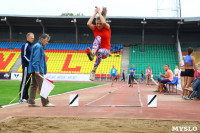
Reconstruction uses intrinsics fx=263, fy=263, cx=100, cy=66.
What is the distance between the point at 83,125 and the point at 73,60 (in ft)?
114

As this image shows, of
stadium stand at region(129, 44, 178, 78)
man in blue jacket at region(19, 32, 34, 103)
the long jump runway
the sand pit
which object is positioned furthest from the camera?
stadium stand at region(129, 44, 178, 78)

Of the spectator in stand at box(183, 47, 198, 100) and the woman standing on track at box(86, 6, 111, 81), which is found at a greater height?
the woman standing on track at box(86, 6, 111, 81)

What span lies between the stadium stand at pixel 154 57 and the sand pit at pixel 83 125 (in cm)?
2972

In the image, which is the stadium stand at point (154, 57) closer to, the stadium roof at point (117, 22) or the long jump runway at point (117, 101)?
the stadium roof at point (117, 22)

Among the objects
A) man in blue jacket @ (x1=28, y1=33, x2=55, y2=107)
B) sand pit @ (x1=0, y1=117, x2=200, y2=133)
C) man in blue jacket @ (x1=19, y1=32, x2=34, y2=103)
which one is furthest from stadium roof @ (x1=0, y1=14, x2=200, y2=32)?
sand pit @ (x1=0, y1=117, x2=200, y2=133)

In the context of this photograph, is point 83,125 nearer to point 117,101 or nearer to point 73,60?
point 117,101

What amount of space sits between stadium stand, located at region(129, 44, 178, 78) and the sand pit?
29719 mm

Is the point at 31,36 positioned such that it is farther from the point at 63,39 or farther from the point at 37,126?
the point at 63,39

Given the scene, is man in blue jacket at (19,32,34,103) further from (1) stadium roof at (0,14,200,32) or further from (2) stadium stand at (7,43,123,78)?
(1) stadium roof at (0,14,200,32)

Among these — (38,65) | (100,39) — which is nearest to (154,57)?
(38,65)

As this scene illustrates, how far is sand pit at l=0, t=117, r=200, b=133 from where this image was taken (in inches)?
175

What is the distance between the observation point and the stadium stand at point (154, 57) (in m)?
36.7

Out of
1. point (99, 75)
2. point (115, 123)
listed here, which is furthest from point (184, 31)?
point (115, 123)

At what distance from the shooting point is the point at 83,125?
192 inches
